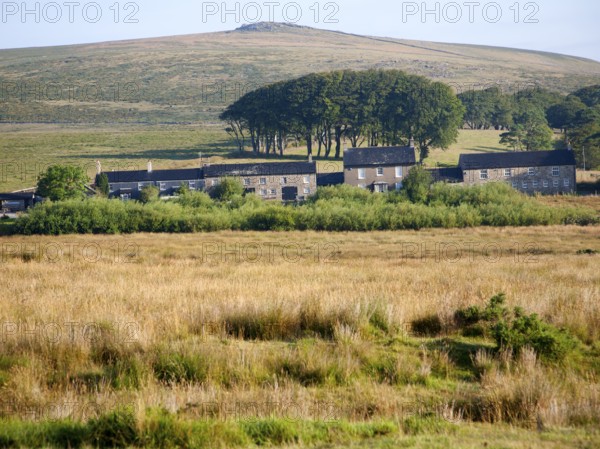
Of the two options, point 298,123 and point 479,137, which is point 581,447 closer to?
point 298,123

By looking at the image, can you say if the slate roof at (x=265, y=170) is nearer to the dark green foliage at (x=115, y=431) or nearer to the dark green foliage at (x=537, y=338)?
the dark green foliage at (x=537, y=338)

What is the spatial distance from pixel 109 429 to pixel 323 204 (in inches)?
2186

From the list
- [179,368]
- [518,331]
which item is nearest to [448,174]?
[518,331]

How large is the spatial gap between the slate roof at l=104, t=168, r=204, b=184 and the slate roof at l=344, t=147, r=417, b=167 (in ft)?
59.8

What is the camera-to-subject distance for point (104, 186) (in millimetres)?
76812

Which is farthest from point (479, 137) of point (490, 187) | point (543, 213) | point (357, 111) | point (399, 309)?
point (399, 309)

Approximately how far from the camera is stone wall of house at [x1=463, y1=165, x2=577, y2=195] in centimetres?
8150

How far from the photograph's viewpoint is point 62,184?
69.2 meters

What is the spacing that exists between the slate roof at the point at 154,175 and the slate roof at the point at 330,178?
14.3m

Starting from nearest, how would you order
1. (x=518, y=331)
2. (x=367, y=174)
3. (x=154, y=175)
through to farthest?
1. (x=518, y=331)
2. (x=154, y=175)
3. (x=367, y=174)

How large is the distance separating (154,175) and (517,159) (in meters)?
43.7

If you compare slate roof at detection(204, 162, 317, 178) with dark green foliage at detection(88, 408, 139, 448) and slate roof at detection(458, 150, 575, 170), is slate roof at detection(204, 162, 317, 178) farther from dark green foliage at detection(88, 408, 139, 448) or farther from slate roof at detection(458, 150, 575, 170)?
dark green foliage at detection(88, 408, 139, 448)

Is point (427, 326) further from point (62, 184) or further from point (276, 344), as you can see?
point (62, 184)

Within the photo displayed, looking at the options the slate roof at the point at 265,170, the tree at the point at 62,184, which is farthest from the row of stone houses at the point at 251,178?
the tree at the point at 62,184
